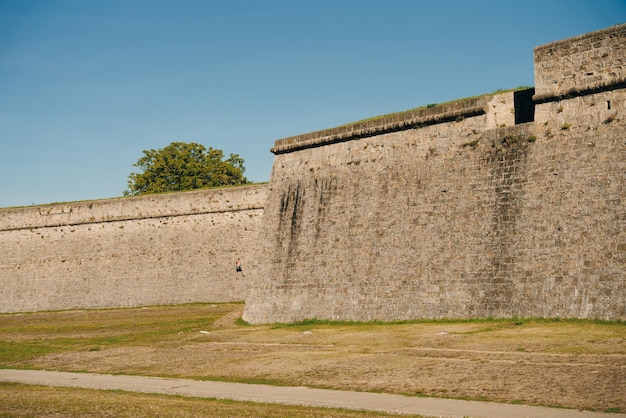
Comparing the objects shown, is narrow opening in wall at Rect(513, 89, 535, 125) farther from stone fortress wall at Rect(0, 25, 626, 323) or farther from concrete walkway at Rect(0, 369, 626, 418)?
concrete walkway at Rect(0, 369, 626, 418)

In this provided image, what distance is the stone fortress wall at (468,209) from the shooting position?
18391mm

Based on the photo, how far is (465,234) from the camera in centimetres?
2105

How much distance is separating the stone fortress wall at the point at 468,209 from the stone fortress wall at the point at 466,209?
0.12ft

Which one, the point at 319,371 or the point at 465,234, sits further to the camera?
the point at 465,234

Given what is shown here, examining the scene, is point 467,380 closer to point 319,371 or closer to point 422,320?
point 319,371

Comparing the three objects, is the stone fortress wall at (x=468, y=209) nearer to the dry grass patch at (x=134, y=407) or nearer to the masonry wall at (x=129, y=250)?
the masonry wall at (x=129, y=250)

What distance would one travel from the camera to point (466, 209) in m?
21.3

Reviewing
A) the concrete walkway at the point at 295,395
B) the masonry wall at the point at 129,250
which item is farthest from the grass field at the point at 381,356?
the masonry wall at the point at 129,250

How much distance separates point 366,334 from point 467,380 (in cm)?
752

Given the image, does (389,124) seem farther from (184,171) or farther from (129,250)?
(184,171)

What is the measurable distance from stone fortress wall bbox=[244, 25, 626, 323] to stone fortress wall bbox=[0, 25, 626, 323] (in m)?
0.04

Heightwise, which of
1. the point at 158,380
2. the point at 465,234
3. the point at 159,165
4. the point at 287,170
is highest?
the point at 159,165

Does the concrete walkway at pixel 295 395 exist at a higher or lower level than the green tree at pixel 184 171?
lower

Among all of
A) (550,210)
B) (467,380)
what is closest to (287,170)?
(550,210)
